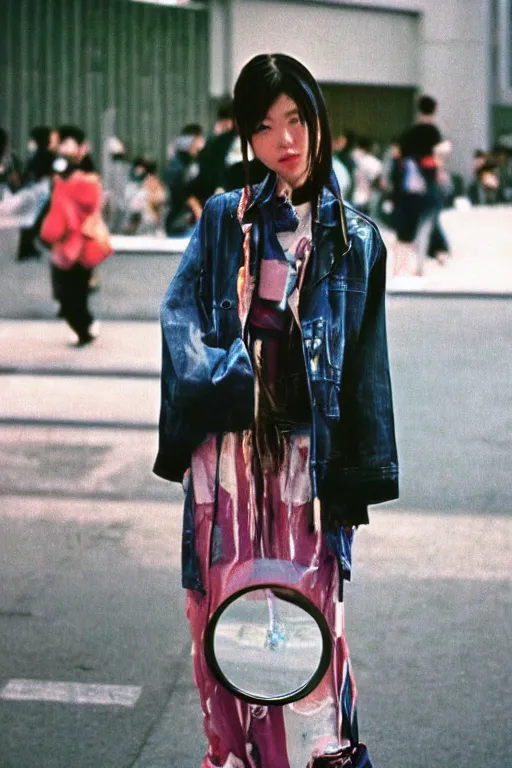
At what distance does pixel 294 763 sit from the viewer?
288cm

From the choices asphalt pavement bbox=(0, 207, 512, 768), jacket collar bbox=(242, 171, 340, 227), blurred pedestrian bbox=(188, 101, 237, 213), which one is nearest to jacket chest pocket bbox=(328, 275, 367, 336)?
jacket collar bbox=(242, 171, 340, 227)

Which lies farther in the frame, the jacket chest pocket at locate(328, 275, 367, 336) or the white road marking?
the white road marking

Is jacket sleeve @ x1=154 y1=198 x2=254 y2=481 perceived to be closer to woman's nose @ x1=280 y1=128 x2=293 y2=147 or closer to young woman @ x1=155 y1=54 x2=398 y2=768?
young woman @ x1=155 y1=54 x2=398 y2=768

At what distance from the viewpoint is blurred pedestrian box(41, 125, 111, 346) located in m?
10.8

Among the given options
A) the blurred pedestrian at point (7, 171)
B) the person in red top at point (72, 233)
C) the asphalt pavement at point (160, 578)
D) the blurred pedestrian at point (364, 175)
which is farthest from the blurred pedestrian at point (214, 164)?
the blurred pedestrian at point (364, 175)

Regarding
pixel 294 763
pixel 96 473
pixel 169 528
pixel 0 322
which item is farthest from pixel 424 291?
pixel 294 763

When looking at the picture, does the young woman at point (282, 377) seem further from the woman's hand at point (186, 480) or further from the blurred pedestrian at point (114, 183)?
the blurred pedestrian at point (114, 183)

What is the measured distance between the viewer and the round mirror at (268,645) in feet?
8.53

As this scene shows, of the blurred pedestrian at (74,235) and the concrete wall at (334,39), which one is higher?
the concrete wall at (334,39)

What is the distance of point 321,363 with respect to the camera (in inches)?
105

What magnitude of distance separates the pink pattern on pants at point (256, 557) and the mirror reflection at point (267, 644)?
99mm

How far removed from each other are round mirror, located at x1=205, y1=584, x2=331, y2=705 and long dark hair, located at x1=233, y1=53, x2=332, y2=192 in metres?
0.81

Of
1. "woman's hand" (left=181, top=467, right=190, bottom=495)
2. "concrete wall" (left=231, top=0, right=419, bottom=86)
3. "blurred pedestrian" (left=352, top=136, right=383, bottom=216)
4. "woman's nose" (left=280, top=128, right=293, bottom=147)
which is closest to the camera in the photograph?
"woman's nose" (left=280, top=128, right=293, bottom=147)

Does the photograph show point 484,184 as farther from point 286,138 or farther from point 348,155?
point 286,138
